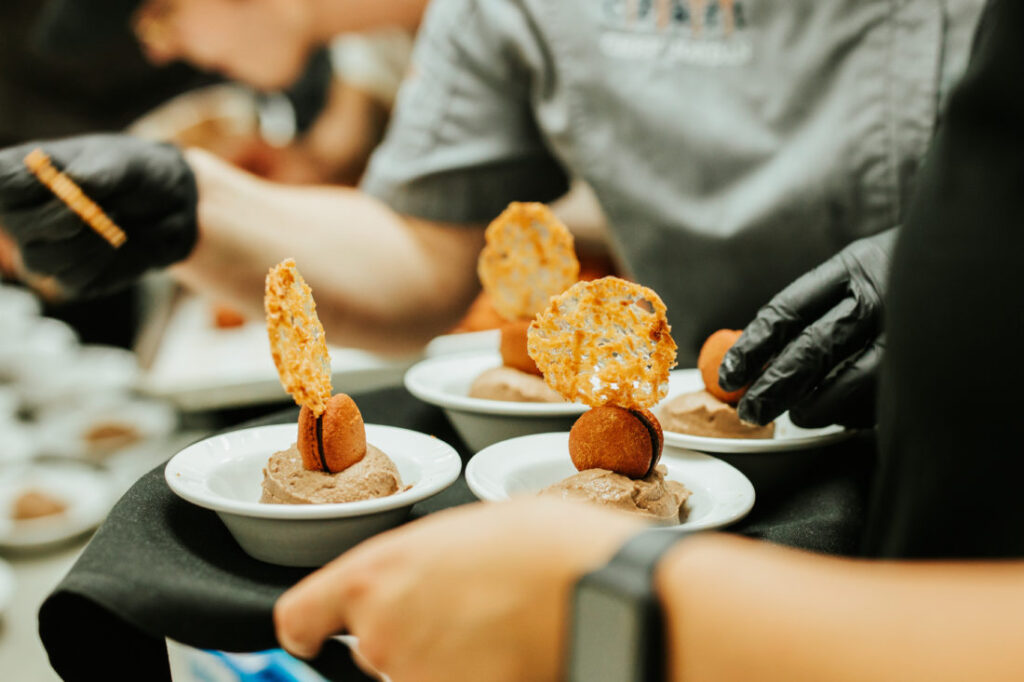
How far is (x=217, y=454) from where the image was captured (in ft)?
3.28

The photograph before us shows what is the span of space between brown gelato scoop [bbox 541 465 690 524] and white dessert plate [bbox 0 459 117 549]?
4.80 ft

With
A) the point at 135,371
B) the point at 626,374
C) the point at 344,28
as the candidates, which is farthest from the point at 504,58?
the point at 135,371

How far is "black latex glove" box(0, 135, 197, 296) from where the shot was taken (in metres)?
1.29

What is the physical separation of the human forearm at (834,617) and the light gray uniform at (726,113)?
37.7 inches

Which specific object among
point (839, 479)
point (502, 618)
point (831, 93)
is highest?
point (831, 93)

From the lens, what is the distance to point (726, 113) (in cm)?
151

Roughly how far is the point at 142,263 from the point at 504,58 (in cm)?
81

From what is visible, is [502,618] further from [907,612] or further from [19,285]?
[19,285]

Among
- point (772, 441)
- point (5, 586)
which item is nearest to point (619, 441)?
point (772, 441)

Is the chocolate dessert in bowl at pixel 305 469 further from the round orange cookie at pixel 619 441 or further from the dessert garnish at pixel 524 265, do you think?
the dessert garnish at pixel 524 265

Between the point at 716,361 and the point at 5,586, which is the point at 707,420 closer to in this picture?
the point at 716,361

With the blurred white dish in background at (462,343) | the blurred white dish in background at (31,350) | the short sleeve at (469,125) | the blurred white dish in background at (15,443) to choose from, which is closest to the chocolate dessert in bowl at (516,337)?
the short sleeve at (469,125)

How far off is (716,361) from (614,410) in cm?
27

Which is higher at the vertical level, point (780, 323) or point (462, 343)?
point (780, 323)
